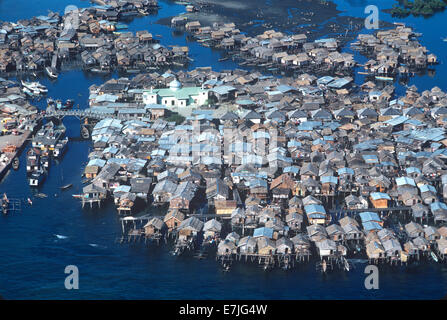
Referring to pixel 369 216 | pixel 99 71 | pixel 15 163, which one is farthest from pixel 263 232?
pixel 99 71

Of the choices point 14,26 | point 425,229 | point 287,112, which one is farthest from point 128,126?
point 14,26

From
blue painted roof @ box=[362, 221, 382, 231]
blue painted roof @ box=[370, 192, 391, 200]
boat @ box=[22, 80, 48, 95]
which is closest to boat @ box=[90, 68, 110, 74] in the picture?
boat @ box=[22, 80, 48, 95]

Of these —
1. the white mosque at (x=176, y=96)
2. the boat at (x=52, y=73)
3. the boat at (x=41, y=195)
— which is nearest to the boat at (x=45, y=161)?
the boat at (x=41, y=195)

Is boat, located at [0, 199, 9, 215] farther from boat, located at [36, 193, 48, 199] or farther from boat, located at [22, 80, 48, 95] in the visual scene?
boat, located at [22, 80, 48, 95]

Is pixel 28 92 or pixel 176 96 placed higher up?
pixel 28 92

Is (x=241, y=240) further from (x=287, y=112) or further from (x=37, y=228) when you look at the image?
(x=287, y=112)

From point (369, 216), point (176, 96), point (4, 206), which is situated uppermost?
point (176, 96)

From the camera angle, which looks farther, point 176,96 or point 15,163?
point 176,96

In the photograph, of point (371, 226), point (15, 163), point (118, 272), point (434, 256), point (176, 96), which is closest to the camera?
point (118, 272)

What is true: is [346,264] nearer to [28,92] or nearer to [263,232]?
[263,232]
